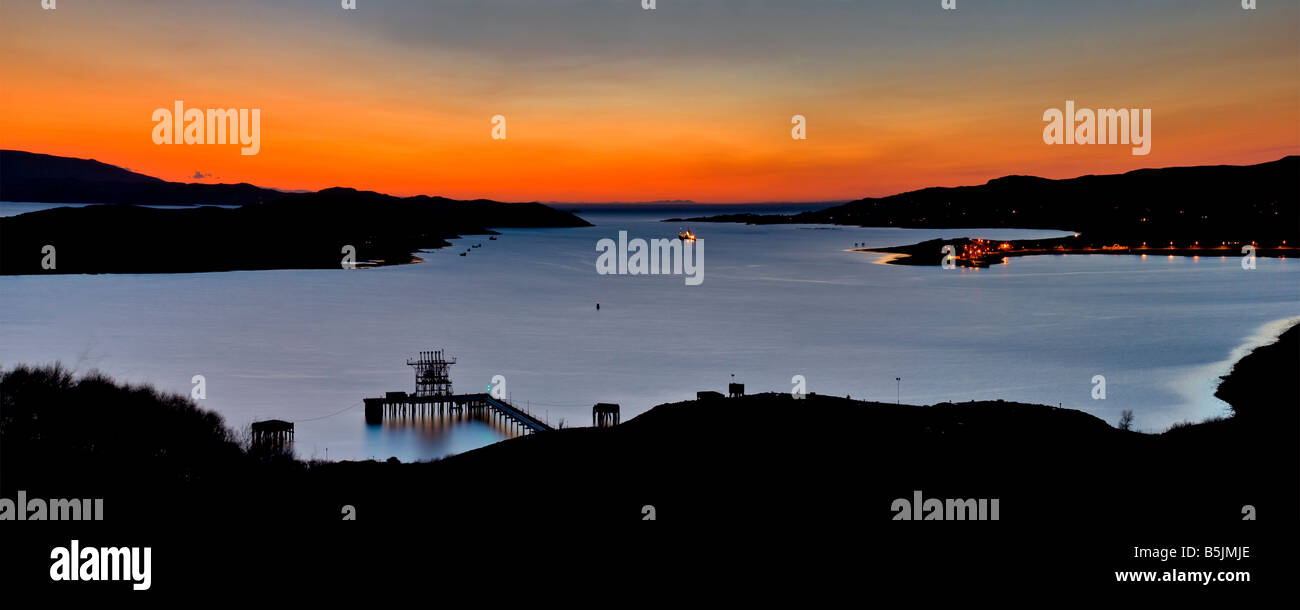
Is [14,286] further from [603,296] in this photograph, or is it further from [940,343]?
[940,343]

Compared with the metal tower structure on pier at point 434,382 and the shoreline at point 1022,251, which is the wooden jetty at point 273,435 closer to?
the metal tower structure on pier at point 434,382

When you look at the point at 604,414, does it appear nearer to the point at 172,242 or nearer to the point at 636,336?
the point at 636,336

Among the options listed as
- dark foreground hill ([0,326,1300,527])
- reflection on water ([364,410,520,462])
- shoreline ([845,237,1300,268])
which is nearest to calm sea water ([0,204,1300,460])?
reflection on water ([364,410,520,462])

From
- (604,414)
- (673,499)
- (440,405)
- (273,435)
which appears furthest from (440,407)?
(673,499)

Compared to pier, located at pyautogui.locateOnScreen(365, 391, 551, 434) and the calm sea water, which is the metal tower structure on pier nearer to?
pier, located at pyautogui.locateOnScreen(365, 391, 551, 434)

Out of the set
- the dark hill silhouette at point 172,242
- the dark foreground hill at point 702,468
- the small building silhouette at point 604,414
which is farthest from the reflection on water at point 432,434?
the dark hill silhouette at point 172,242
